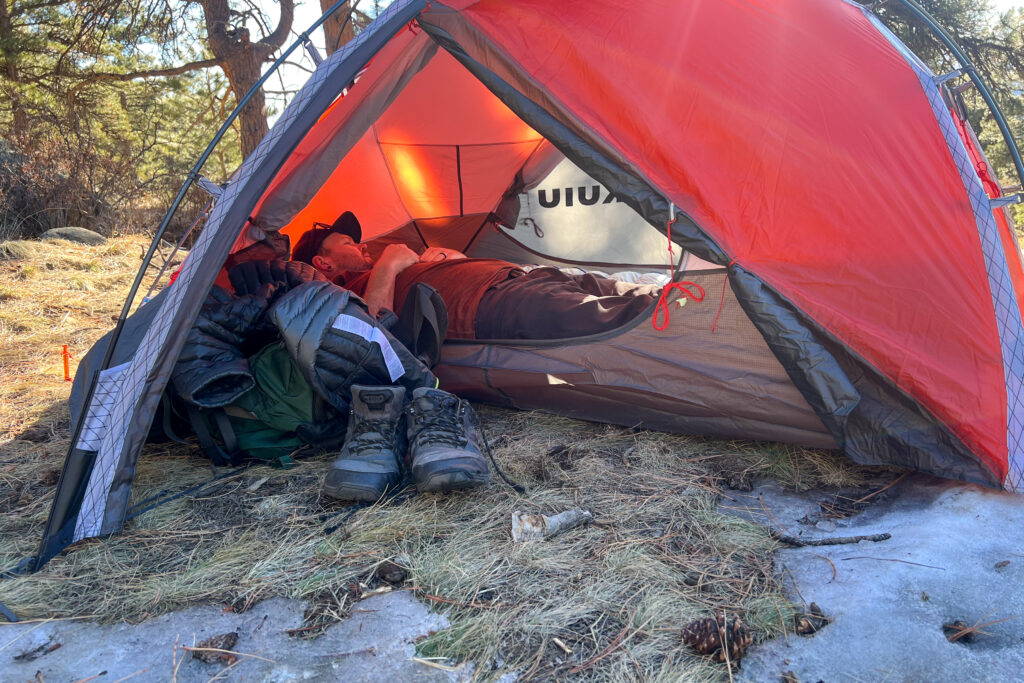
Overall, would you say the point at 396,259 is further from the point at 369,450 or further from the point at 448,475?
the point at 448,475

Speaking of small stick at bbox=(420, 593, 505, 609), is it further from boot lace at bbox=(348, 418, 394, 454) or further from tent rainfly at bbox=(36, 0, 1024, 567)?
tent rainfly at bbox=(36, 0, 1024, 567)

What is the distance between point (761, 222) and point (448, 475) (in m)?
1.24

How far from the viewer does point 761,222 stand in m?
2.35

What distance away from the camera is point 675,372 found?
257cm

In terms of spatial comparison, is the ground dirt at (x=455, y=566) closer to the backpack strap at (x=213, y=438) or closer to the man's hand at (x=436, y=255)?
the backpack strap at (x=213, y=438)

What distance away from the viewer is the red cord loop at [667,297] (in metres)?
2.48

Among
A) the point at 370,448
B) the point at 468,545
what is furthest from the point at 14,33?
the point at 468,545

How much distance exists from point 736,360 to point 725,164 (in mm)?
629

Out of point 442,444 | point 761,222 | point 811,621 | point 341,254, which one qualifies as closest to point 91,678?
point 442,444

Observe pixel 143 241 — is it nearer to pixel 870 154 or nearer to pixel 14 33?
pixel 14 33

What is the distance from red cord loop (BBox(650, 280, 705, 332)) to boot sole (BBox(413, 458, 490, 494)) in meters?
0.82

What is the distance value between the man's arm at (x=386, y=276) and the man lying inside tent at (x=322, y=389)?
581mm

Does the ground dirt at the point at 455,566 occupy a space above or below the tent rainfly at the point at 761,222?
below

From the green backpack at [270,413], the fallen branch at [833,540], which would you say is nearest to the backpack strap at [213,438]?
the green backpack at [270,413]
